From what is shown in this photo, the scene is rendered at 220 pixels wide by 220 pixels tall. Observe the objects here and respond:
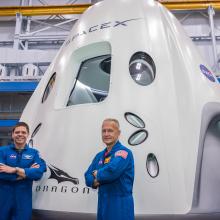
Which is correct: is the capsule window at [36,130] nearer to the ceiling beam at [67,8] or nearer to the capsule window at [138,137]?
the capsule window at [138,137]

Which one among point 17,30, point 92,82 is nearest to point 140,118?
point 92,82

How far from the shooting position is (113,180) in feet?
6.32

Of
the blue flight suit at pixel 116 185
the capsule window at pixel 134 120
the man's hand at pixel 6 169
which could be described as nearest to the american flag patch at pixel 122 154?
Result: the blue flight suit at pixel 116 185

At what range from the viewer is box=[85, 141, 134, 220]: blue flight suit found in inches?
75.5

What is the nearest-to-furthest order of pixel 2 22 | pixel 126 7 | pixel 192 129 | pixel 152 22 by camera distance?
pixel 192 129 → pixel 152 22 → pixel 126 7 → pixel 2 22

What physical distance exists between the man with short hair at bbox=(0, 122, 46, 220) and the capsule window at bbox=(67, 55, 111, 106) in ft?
3.20

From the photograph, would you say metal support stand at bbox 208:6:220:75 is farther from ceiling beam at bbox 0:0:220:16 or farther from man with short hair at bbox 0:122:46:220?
man with short hair at bbox 0:122:46:220

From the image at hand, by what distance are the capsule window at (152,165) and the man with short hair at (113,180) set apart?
0.54m

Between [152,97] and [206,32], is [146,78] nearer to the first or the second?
[152,97]

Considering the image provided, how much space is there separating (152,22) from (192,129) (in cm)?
140

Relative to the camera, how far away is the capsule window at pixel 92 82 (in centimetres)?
357

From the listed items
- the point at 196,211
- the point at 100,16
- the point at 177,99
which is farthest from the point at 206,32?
the point at 196,211

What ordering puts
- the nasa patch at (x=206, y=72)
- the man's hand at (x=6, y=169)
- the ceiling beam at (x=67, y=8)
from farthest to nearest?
the ceiling beam at (x=67, y=8) < the nasa patch at (x=206, y=72) < the man's hand at (x=6, y=169)

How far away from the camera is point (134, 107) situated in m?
2.76
